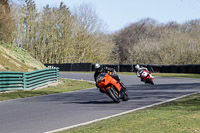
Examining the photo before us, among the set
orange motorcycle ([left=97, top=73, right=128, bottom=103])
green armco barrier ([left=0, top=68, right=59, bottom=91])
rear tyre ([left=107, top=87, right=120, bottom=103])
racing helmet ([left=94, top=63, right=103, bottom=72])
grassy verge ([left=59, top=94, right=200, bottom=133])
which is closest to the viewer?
grassy verge ([left=59, top=94, right=200, bottom=133])

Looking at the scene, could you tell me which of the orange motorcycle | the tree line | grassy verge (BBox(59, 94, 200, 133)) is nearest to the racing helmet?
the orange motorcycle

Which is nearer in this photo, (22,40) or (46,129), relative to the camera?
(46,129)

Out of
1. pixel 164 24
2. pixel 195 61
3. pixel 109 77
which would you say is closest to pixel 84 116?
pixel 109 77

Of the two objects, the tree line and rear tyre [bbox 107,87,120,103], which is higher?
the tree line

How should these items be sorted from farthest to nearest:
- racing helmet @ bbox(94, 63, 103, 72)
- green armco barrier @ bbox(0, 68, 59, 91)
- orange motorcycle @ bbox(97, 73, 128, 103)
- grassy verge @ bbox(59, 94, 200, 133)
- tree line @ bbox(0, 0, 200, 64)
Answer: tree line @ bbox(0, 0, 200, 64)
green armco barrier @ bbox(0, 68, 59, 91)
racing helmet @ bbox(94, 63, 103, 72)
orange motorcycle @ bbox(97, 73, 128, 103)
grassy verge @ bbox(59, 94, 200, 133)

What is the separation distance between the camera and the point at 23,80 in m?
19.9

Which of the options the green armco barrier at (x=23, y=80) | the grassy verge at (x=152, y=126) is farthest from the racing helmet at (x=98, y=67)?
the green armco barrier at (x=23, y=80)

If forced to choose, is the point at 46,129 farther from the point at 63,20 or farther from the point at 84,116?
the point at 63,20

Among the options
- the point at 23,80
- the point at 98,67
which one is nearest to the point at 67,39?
the point at 23,80

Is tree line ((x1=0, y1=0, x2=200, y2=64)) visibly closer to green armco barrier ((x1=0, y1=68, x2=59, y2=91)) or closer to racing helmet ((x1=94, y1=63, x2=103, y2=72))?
green armco barrier ((x1=0, y1=68, x2=59, y2=91))

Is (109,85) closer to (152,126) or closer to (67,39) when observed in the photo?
(152,126)

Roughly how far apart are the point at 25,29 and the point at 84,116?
5536 centimetres

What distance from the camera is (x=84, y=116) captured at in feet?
31.3

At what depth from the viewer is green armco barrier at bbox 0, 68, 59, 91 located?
61.4 ft
